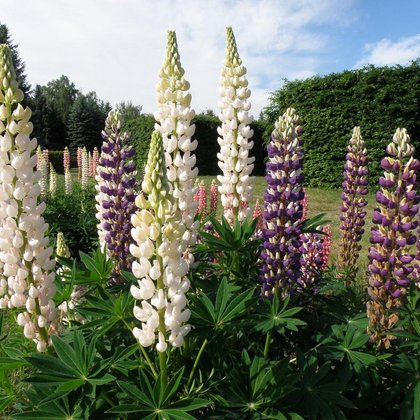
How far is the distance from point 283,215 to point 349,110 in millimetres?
12670

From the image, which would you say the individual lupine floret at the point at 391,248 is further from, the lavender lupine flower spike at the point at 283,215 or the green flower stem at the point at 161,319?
the green flower stem at the point at 161,319

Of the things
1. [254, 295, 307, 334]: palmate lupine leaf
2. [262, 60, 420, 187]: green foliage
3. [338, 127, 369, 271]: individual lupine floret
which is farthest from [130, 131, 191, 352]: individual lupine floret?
[262, 60, 420, 187]: green foliage

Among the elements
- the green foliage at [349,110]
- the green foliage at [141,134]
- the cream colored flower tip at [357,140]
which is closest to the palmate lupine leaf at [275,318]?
the cream colored flower tip at [357,140]

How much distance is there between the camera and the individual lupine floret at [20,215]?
1676mm

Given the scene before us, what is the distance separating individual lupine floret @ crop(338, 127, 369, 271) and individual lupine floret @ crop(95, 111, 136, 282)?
1711 mm

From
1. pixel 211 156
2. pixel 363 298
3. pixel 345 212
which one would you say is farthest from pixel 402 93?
pixel 363 298

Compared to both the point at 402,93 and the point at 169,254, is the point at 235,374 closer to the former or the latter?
the point at 169,254

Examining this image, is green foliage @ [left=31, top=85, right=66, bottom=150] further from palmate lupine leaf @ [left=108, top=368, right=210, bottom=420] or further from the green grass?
palmate lupine leaf @ [left=108, top=368, right=210, bottom=420]

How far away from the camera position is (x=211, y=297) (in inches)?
80.5

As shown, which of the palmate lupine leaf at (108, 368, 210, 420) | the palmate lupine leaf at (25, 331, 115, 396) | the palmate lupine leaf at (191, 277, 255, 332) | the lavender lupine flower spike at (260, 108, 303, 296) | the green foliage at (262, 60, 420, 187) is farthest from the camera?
the green foliage at (262, 60, 420, 187)

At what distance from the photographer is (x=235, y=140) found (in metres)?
2.52

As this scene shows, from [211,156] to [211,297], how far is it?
1888 centimetres

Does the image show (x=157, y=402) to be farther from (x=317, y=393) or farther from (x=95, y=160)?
(x=95, y=160)

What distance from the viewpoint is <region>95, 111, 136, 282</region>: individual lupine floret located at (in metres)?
2.66
